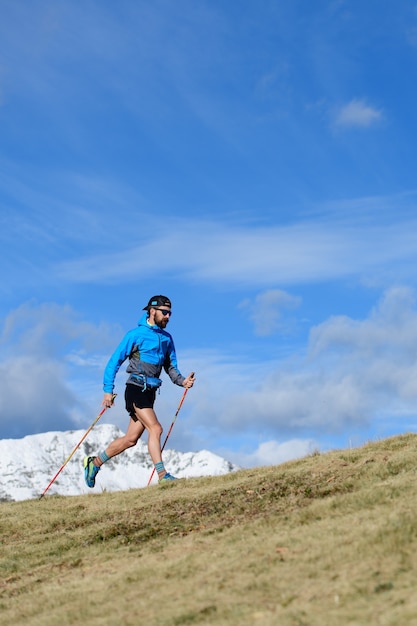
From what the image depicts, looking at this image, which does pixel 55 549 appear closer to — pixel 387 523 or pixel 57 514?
pixel 57 514

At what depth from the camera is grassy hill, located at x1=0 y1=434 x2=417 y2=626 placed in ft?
25.9

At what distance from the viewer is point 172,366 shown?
18.5m

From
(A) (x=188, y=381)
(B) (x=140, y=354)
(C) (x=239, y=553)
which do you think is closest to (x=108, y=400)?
(B) (x=140, y=354)

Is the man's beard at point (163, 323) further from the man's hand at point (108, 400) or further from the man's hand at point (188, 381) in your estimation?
the man's hand at point (108, 400)

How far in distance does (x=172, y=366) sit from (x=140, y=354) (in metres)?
0.93

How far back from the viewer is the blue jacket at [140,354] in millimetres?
17984

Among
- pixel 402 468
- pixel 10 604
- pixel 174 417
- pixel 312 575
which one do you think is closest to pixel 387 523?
pixel 312 575

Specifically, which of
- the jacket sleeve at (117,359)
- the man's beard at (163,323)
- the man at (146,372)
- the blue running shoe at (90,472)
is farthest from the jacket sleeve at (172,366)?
the blue running shoe at (90,472)

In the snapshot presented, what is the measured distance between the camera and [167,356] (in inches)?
731

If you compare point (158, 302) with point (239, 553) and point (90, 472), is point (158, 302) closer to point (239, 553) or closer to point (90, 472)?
point (90, 472)

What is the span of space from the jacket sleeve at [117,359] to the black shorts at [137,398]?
1.47ft

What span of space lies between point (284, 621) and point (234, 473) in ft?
32.8

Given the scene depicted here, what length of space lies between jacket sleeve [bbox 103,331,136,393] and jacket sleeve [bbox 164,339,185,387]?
0.97m

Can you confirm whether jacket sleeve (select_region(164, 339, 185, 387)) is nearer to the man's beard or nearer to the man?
the man
